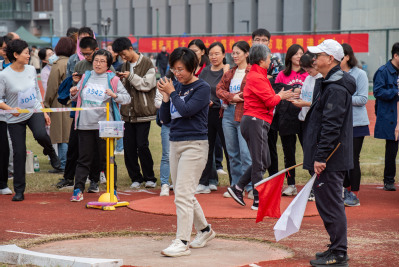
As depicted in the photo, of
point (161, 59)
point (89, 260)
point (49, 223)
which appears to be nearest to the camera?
point (89, 260)

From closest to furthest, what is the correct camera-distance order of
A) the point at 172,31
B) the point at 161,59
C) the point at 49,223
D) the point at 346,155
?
the point at 346,155 < the point at 49,223 < the point at 161,59 < the point at 172,31

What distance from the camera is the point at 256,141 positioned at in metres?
8.34

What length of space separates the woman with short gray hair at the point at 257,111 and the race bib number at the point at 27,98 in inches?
116

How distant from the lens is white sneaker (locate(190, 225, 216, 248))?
21.4 feet

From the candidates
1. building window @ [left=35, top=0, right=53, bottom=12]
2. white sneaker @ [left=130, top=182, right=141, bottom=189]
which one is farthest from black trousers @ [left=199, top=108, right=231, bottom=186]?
building window @ [left=35, top=0, right=53, bottom=12]

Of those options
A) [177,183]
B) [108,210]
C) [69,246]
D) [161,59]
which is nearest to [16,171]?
[108,210]

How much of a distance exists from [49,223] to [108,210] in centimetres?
101

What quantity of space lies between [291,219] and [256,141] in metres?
2.47

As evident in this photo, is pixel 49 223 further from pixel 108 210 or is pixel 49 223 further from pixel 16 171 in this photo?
pixel 16 171

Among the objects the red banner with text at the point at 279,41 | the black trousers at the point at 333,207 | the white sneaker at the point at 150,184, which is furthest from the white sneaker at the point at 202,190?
the red banner with text at the point at 279,41

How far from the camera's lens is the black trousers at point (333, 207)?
583 cm

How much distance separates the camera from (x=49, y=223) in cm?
777

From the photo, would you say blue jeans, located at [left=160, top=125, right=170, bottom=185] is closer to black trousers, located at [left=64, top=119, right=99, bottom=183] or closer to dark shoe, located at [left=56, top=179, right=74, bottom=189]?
black trousers, located at [left=64, top=119, right=99, bottom=183]

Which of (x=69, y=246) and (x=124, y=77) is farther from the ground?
(x=124, y=77)
